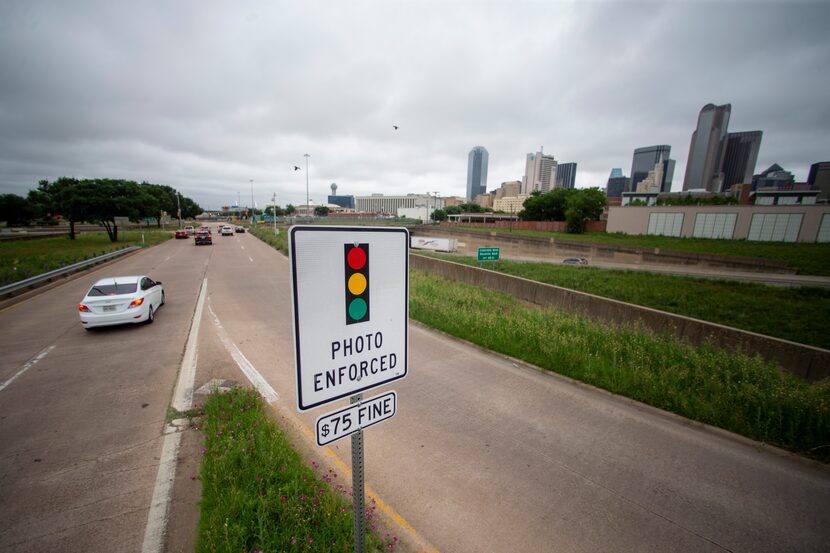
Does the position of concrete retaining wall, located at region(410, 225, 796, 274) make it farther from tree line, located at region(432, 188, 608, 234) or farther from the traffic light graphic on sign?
the traffic light graphic on sign

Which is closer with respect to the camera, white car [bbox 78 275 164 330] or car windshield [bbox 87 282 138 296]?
white car [bbox 78 275 164 330]

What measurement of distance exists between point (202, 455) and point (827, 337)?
17.8 meters

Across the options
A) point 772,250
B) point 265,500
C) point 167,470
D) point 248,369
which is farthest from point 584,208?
point 167,470

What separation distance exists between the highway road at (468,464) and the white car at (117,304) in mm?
1525

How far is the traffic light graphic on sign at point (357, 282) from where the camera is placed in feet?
6.51

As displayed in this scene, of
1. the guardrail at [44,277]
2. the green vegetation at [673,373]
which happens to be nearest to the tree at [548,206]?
the green vegetation at [673,373]

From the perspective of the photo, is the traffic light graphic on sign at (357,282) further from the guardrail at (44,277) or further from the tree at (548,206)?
the tree at (548,206)

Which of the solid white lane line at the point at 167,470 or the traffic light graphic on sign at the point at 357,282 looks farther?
the solid white lane line at the point at 167,470

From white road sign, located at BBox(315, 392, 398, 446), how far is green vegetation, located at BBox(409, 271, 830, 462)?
5.75 metres

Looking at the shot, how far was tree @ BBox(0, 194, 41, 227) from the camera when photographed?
215ft

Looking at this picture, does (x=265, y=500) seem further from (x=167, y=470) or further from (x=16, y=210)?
(x=16, y=210)

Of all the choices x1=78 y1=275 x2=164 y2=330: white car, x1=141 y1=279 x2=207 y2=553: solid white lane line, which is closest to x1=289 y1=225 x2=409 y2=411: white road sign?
x1=141 y1=279 x2=207 y2=553: solid white lane line

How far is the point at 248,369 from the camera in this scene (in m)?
7.02

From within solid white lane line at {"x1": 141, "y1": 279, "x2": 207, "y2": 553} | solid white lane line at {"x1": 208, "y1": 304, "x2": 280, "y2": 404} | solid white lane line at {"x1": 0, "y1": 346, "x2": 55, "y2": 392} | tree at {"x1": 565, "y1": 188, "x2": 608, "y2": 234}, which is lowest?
solid white lane line at {"x1": 0, "y1": 346, "x2": 55, "y2": 392}
